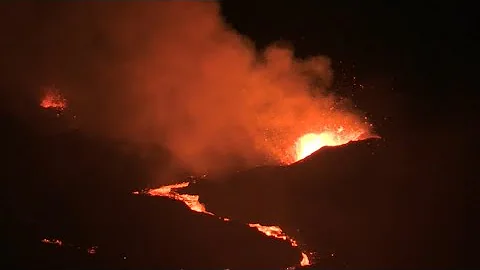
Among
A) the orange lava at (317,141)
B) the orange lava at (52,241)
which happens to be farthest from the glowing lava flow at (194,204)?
the orange lava at (52,241)

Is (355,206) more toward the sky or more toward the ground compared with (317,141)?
more toward the ground

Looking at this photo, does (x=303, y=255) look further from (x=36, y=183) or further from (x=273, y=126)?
(x=36, y=183)

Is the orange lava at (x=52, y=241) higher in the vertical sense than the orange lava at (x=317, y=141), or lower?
lower

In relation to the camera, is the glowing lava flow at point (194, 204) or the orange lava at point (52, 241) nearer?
the glowing lava flow at point (194, 204)

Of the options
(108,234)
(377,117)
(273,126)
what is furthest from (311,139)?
(108,234)

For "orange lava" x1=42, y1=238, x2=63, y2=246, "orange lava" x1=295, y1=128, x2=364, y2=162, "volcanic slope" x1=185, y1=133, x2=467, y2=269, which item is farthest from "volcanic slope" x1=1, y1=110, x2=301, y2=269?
"orange lava" x1=295, y1=128, x2=364, y2=162

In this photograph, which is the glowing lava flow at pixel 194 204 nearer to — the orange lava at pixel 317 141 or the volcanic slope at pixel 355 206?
the volcanic slope at pixel 355 206

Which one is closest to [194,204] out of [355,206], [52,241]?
[52,241]

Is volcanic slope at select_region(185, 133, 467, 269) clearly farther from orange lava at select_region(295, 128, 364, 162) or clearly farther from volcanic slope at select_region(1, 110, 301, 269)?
volcanic slope at select_region(1, 110, 301, 269)

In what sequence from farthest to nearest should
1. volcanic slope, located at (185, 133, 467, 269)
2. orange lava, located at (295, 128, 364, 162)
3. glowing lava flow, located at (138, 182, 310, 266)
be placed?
1. orange lava, located at (295, 128, 364, 162)
2. volcanic slope, located at (185, 133, 467, 269)
3. glowing lava flow, located at (138, 182, 310, 266)

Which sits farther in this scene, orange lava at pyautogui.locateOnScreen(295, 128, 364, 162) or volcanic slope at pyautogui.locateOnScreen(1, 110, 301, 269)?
orange lava at pyautogui.locateOnScreen(295, 128, 364, 162)

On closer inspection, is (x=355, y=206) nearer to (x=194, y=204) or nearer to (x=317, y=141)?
(x=317, y=141)

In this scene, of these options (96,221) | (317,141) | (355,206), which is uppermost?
(317,141)
